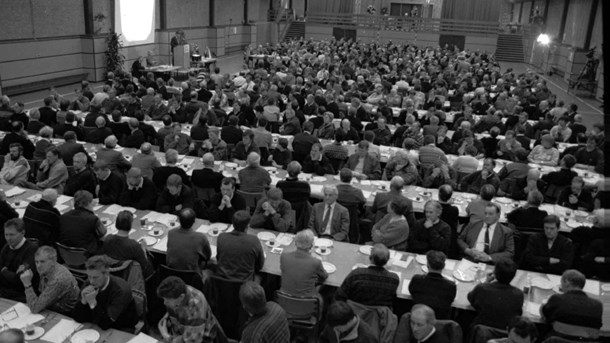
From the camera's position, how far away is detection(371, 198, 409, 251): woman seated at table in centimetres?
583

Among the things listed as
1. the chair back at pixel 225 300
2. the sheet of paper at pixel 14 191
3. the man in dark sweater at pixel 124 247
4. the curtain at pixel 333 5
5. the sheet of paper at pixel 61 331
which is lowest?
the chair back at pixel 225 300

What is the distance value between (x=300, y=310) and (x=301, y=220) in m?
2.13

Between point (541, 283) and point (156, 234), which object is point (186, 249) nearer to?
point (156, 234)

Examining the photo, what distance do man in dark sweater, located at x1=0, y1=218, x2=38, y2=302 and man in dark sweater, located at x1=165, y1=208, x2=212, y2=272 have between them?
1.27m

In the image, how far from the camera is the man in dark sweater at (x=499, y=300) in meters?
4.33

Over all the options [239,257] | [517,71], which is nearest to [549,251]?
[239,257]

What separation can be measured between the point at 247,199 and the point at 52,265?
9.81ft

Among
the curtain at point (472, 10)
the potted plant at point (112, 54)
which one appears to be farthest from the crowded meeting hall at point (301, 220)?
the curtain at point (472, 10)

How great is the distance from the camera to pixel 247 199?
6.99 meters

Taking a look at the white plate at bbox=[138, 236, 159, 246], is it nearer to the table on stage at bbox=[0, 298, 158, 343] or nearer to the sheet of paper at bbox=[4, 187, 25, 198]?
the table on stage at bbox=[0, 298, 158, 343]

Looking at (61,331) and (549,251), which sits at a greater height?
(549,251)

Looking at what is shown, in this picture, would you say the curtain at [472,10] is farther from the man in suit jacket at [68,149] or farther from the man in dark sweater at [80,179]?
the man in dark sweater at [80,179]

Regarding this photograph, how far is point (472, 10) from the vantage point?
113ft

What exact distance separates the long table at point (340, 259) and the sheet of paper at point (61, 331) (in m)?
1.47
